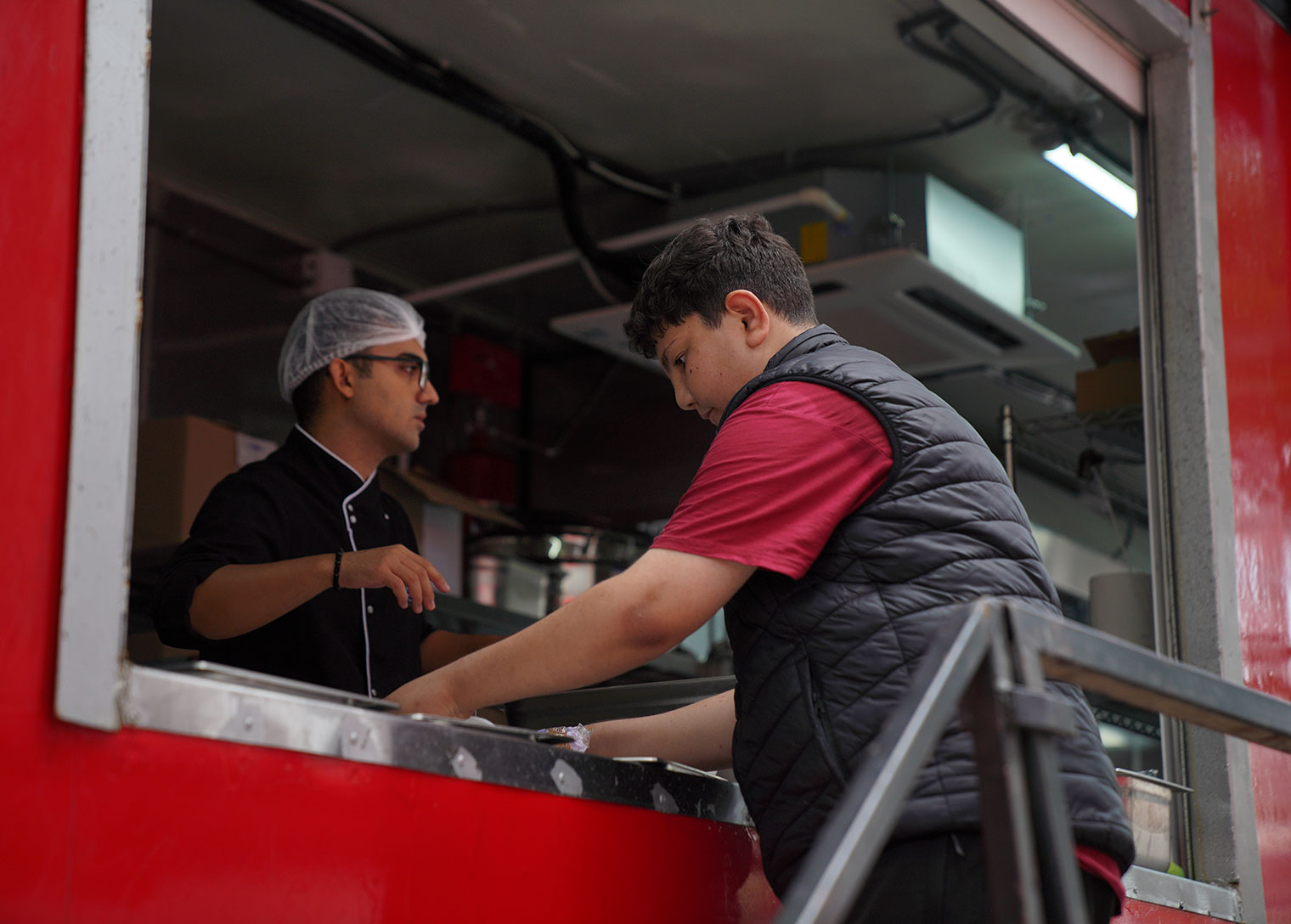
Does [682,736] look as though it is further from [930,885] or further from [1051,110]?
[1051,110]

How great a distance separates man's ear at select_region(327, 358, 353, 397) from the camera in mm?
2807

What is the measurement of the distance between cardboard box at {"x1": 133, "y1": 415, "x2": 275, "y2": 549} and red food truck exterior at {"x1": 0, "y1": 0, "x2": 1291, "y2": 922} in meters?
2.31

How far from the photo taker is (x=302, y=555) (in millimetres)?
2494

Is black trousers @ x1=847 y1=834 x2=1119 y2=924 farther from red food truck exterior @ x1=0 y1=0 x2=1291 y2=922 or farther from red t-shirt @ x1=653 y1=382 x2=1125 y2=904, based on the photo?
red food truck exterior @ x1=0 y1=0 x2=1291 y2=922

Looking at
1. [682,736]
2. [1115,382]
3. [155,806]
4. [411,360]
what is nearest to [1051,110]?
[1115,382]

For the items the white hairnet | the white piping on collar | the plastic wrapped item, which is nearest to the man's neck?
the white piping on collar

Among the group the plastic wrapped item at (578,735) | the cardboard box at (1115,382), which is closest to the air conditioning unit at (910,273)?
the cardboard box at (1115,382)

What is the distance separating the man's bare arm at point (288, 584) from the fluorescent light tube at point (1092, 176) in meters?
2.70

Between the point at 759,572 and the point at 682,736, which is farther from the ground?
→ the point at 759,572

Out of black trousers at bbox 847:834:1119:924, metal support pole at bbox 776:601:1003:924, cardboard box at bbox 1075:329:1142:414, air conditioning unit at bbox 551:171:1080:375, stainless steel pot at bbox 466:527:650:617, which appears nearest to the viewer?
metal support pole at bbox 776:601:1003:924

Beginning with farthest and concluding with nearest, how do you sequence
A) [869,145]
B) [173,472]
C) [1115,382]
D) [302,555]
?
[869,145] < [173,472] < [1115,382] < [302,555]

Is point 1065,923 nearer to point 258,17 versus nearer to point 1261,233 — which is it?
point 1261,233

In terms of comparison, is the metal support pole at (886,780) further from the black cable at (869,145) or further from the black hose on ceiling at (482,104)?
the black hose on ceiling at (482,104)

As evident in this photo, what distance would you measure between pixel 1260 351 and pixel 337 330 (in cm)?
206
